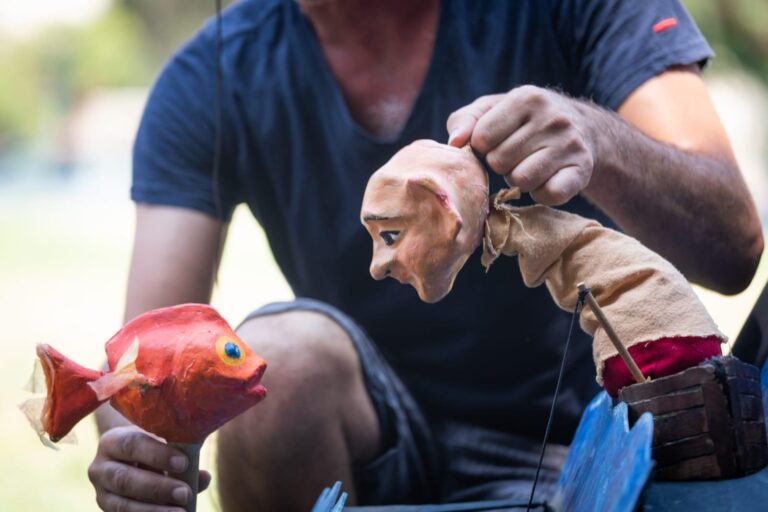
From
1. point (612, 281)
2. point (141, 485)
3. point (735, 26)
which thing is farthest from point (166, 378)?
point (735, 26)

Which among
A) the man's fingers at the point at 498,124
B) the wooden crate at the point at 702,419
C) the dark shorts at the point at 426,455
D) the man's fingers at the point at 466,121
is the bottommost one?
the dark shorts at the point at 426,455

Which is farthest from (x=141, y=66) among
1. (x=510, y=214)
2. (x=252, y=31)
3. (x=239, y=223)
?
(x=510, y=214)

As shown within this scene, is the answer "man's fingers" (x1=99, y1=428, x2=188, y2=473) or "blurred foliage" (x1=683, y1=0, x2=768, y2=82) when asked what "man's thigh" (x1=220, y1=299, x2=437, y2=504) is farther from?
"blurred foliage" (x1=683, y1=0, x2=768, y2=82)

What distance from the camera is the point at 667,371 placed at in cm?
78

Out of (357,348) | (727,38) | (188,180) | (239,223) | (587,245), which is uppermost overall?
(188,180)

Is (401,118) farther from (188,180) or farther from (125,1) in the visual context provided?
(125,1)

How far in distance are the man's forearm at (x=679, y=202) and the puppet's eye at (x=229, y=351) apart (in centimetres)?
37

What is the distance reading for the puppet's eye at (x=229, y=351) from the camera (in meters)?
0.79

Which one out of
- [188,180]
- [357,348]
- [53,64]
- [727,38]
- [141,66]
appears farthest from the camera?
[141,66]

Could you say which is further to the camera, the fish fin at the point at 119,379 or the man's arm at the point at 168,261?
the man's arm at the point at 168,261

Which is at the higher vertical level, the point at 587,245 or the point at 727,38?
the point at 587,245

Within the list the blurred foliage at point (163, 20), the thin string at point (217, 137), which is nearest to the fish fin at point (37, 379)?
the thin string at point (217, 137)

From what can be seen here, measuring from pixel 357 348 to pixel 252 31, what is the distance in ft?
1.69

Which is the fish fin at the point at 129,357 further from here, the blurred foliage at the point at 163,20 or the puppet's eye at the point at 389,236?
the blurred foliage at the point at 163,20
